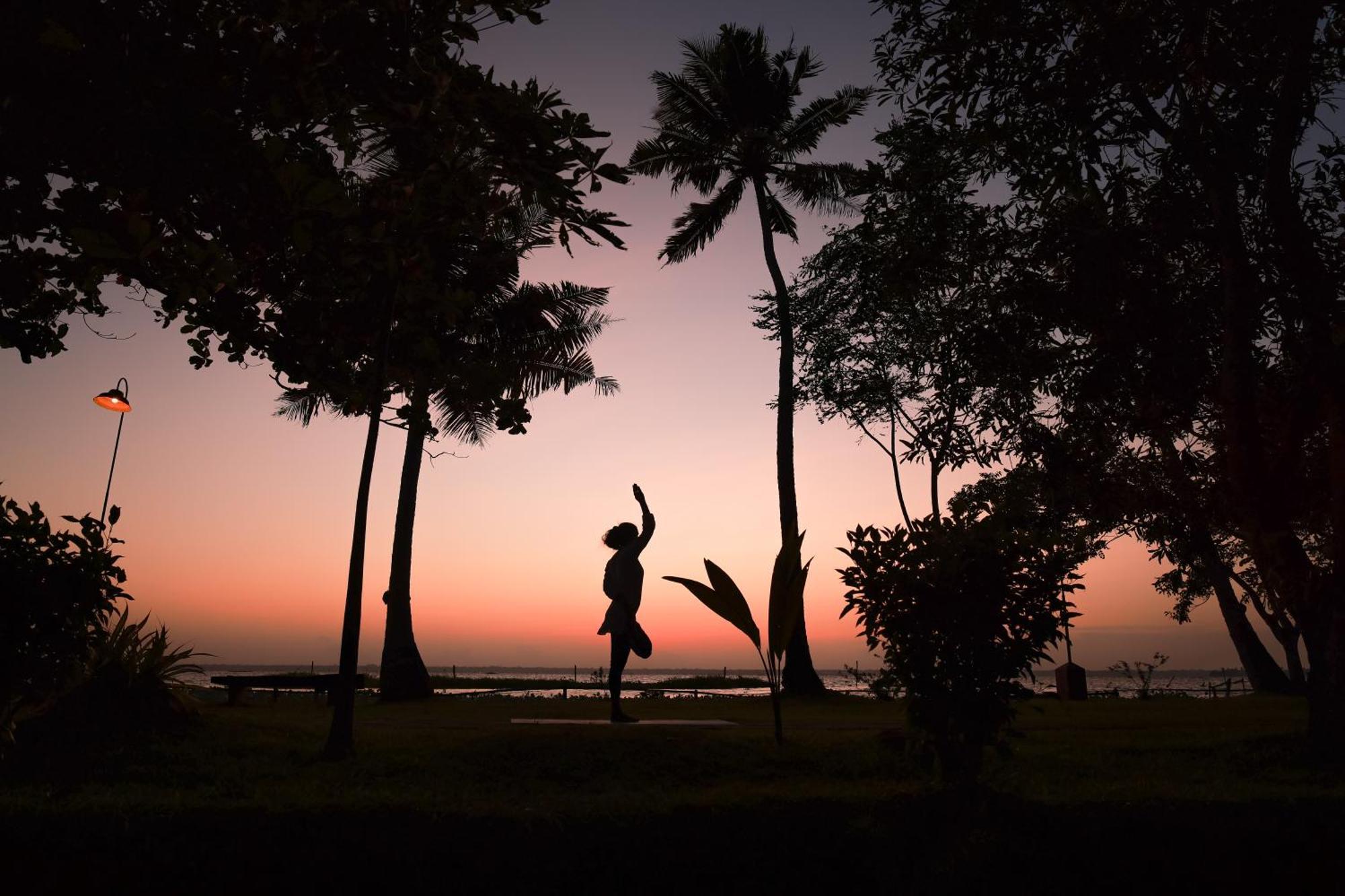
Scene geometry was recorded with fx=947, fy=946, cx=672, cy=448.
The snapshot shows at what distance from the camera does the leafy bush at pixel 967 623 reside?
255 inches

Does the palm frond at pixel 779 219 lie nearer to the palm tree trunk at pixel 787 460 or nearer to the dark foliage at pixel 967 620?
the palm tree trunk at pixel 787 460

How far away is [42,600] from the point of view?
253 inches

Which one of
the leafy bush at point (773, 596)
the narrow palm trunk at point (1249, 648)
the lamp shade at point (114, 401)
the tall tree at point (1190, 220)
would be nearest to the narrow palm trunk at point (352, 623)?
the leafy bush at point (773, 596)

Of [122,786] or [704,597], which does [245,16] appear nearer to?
[122,786]

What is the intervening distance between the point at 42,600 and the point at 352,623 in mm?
2649

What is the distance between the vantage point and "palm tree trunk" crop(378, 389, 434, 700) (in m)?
21.8

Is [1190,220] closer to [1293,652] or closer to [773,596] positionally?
[773,596]

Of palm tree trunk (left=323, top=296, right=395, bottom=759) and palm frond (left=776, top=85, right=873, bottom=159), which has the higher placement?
palm frond (left=776, top=85, right=873, bottom=159)

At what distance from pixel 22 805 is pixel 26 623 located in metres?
1.69

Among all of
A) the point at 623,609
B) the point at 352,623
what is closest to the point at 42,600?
the point at 352,623

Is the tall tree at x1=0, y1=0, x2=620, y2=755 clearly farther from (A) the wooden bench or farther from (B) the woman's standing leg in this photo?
(A) the wooden bench

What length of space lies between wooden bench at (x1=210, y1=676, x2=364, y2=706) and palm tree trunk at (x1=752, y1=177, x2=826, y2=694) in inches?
390

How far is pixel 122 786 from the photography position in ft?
22.1

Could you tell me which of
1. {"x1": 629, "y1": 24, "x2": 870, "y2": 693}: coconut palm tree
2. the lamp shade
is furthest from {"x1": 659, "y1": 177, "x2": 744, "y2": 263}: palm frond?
the lamp shade
